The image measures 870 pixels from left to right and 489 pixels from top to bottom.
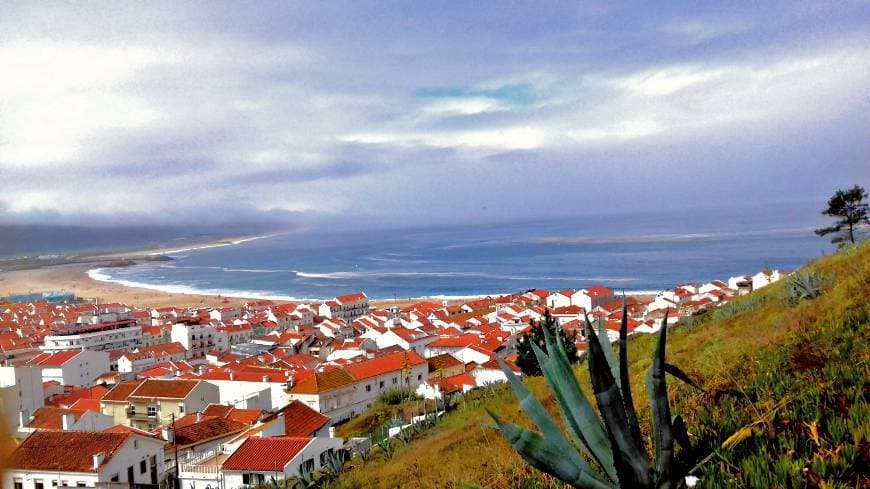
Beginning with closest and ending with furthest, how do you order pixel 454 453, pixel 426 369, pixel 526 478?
1. pixel 526 478
2. pixel 454 453
3. pixel 426 369

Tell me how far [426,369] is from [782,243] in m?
90.9

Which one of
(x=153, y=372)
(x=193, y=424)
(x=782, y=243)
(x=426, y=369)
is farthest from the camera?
(x=782, y=243)

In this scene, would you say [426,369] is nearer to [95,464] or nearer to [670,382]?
[95,464]

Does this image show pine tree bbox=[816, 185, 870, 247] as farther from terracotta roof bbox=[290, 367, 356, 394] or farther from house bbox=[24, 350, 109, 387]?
house bbox=[24, 350, 109, 387]

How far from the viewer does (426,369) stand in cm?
3278

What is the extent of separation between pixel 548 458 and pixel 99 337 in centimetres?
5173

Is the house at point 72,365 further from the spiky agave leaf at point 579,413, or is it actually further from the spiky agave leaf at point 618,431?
the spiky agave leaf at point 618,431

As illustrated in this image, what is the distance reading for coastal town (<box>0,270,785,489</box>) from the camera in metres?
16.0

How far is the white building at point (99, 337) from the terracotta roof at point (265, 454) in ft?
113

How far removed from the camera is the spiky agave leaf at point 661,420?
271cm

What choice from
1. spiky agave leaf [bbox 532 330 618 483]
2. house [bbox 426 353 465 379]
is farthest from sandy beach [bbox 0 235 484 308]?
spiky agave leaf [bbox 532 330 618 483]

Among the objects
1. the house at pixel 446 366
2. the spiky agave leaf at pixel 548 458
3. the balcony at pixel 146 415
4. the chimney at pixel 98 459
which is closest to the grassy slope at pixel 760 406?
the spiky agave leaf at pixel 548 458

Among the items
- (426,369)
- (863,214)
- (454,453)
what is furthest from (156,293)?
(454,453)

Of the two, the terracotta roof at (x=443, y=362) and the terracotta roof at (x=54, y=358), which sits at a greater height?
the terracotta roof at (x=54, y=358)
